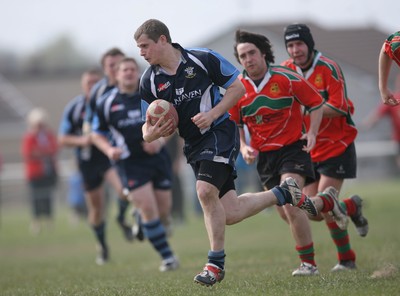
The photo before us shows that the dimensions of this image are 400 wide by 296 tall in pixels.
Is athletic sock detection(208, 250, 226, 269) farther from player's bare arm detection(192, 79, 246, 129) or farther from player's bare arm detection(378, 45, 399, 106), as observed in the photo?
player's bare arm detection(378, 45, 399, 106)

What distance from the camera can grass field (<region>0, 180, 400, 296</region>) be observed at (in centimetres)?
697

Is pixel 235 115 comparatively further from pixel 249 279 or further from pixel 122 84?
pixel 122 84

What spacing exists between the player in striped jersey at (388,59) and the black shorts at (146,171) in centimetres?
361

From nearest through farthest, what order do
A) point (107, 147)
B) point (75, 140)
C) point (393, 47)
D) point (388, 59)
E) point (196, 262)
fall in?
1. point (393, 47)
2. point (388, 59)
3. point (107, 147)
4. point (196, 262)
5. point (75, 140)

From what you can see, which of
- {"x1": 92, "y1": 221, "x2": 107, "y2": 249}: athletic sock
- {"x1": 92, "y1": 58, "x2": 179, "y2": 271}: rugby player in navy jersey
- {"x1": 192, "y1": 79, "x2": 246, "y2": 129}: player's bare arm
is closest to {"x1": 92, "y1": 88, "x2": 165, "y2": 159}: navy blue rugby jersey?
{"x1": 92, "y1": 58, "x2": 179, "y2": 271}: rugby player in navy jersey

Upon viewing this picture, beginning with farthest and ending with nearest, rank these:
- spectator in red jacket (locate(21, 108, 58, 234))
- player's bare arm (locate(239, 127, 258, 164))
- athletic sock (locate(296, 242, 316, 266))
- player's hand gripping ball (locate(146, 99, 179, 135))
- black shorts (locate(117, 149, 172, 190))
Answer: spectator in red jacket (locate(21, 108, 58, 234)) < black shorts (locate(117, 149, 172, 190)) < player's bare arm (locate(239, 127, 258, 164)) < athletic sock (locate(296, 242, 316, 266)) < player's hand gripping ball (locate(146, 99, 179, 135))

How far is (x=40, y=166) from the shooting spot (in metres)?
20.9

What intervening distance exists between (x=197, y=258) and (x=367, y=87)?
30584mm

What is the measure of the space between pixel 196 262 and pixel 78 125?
3.41m

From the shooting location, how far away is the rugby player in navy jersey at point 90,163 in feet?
40.4

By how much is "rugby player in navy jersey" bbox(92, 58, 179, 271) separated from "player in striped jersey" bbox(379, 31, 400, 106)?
350 cm

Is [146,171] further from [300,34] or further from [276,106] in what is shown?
[300,34]

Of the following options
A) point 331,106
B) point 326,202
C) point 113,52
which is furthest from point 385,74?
point 113,52

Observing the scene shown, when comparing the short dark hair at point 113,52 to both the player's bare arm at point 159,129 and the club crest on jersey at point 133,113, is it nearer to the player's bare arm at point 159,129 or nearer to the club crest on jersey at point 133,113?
the club crest on jersey at point 133,113
